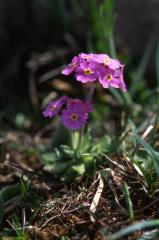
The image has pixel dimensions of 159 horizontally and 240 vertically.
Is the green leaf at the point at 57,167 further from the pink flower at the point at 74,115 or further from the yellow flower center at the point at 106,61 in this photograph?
the yellow flower center at the point at 106,61

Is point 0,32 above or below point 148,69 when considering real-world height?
above

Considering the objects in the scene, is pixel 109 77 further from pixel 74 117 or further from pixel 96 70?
pixel 74 117

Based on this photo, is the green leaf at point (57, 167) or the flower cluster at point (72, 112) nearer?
the flower cluster at point (72, 112)

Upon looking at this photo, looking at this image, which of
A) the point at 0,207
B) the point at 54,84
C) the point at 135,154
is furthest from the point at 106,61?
the point at 54,84

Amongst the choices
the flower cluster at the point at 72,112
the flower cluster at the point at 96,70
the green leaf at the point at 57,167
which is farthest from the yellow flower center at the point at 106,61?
the green leaf at the point at 57,167

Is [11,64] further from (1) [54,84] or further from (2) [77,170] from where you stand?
(2) [77,170]

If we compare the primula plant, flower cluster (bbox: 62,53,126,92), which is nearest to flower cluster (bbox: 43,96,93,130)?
the primula plant

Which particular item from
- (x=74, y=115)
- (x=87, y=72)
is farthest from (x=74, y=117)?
(x=87, y=72)
